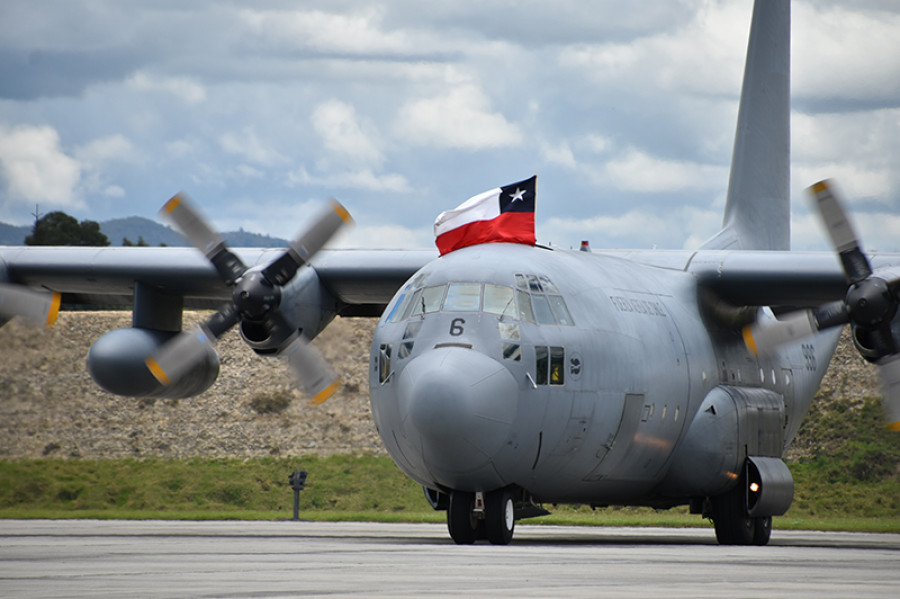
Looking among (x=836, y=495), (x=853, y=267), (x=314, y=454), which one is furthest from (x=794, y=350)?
(x=314, y=454)

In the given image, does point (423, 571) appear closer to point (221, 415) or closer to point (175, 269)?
point (175, 269)

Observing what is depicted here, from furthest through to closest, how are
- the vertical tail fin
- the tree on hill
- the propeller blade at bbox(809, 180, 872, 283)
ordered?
the tree on hill, the vertical tail fin, the propeller blade at bbox(809, 180, 872, 283)

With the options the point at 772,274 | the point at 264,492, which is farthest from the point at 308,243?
the point at 264,492

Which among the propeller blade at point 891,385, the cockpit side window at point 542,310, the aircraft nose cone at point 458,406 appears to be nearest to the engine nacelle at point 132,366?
the cockpit side window at point 542,310

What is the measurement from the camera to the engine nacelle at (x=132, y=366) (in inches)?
782

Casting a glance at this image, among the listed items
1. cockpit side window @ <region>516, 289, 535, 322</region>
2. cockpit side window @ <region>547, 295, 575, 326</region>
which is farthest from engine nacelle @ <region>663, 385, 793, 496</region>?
cockpit side window @ <region>516, 289, 535, 322</region>

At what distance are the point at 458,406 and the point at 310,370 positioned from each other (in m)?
5.53

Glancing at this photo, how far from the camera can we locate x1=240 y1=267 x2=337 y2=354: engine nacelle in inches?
729

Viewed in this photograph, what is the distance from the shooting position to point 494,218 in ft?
53.8

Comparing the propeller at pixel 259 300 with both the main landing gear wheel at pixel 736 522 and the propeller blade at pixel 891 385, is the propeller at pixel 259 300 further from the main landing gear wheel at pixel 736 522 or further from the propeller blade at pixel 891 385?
the propeller blade at pixel 891 385

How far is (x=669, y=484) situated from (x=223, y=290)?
351 inches

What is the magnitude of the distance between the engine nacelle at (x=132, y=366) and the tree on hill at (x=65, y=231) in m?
60.3

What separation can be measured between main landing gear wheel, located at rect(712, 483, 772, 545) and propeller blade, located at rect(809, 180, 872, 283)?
3.70 m

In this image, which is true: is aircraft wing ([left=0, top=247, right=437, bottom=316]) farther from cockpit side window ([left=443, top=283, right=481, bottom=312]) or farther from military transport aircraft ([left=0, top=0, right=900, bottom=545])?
cockpit side window ([left=443, top=283, right=481, bottom=312])
